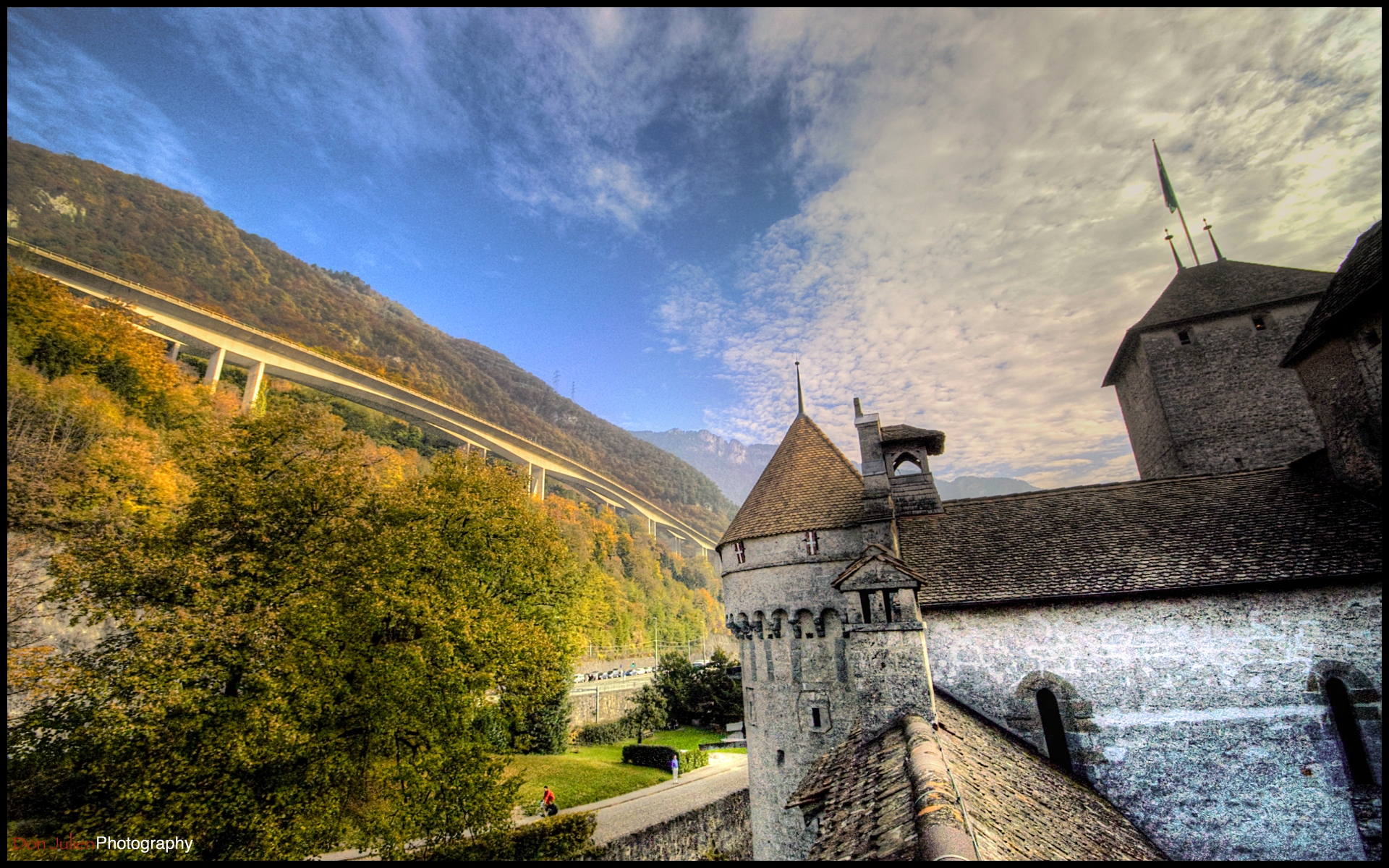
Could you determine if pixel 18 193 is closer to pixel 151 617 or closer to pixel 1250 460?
pixel 151 617

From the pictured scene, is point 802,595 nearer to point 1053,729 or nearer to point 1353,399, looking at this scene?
point 1053,729

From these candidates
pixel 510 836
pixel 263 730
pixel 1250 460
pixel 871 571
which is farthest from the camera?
pixel 1250 460

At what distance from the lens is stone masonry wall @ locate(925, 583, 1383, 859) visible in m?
9.51

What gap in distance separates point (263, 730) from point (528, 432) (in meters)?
73.9

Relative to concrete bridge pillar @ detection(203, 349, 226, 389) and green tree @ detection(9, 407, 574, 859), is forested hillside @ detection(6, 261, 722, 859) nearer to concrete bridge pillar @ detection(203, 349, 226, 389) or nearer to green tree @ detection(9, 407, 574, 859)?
green tree @ detection(9, 407, 574, 859)

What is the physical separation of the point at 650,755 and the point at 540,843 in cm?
1395

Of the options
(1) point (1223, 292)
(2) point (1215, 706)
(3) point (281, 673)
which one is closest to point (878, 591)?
(2) point (1215, 706)

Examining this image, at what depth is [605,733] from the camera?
33.4 metres

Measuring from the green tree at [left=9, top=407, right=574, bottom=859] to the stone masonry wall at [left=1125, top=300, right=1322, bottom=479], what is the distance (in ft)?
83.1

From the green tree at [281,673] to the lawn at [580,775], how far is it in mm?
7177

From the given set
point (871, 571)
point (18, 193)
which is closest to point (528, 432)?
point (18, 193)

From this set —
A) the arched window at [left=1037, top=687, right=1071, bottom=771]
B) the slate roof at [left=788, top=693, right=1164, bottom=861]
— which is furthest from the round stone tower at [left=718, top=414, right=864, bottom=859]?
the arched window at [left=1037, top=687, right=1071, bottom=771]

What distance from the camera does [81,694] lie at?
10984 mm

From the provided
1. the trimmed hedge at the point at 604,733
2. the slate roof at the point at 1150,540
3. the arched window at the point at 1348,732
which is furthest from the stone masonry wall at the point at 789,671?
the trimmed hedge at the point at 604,733
